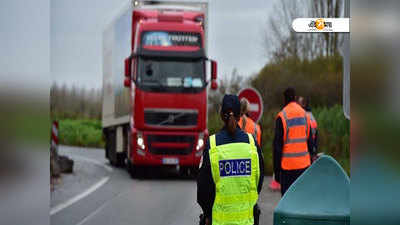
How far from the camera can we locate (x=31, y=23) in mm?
3729

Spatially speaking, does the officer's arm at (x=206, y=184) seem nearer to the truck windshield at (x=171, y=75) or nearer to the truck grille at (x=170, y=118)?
the truck windshield at (x=171, y=75)

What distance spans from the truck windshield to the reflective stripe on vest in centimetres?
1224

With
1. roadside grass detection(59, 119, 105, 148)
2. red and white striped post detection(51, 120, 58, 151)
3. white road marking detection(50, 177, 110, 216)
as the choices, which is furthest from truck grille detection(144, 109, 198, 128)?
roadside grass detection(59, 119, 105, 148)

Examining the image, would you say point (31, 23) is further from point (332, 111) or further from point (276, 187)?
point (332, 111)

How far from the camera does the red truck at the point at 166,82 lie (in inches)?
654

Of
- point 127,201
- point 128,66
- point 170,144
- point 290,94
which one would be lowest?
point 127,201

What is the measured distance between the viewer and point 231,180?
14.3ft

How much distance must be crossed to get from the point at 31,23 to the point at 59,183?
1383 cm

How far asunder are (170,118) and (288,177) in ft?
30.2

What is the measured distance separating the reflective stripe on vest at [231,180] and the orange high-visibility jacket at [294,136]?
11.3 ft

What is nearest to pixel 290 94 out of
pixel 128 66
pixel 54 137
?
pixel 128 66

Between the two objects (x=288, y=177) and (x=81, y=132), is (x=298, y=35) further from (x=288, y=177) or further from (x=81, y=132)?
(x=81, y=132)

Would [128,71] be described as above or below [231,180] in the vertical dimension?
above

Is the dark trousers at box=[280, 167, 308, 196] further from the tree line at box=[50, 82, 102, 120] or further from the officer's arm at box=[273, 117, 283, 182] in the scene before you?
the tree line at box=[50, 82, 102, 120]
